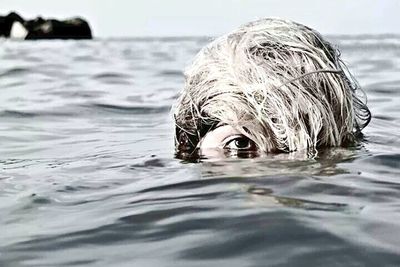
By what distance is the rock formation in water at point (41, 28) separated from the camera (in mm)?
84062

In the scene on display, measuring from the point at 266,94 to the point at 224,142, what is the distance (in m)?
0.41

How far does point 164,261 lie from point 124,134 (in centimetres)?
419

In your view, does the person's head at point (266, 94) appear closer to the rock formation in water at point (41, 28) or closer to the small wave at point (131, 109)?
the small wave at point (131, 109)

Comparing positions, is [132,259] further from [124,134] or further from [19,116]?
[19,116]

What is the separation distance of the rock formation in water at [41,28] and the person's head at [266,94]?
78.9m

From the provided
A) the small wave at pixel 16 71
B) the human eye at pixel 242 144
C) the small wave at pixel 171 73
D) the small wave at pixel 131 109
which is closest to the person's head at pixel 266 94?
the human eye at pixel 242 144

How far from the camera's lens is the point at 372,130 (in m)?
6.19

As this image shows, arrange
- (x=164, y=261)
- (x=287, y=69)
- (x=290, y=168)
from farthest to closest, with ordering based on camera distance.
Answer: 1. (x=287, y=69)
2. (x=290, y=168)
3. (x=164, y=261)

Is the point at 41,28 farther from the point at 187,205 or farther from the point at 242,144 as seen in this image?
the point at 187,205

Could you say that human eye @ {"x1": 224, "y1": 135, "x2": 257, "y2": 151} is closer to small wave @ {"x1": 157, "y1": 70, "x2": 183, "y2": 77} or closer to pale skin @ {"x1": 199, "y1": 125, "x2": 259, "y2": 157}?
pale skin @ {"x1": 199, "y1": 125, "x2": 259, "y2": 157}

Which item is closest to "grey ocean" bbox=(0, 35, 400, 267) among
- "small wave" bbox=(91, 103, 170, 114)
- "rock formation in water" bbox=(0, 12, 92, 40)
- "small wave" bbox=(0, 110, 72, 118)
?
"small wave" bbox=(0, 110, 72, 118)

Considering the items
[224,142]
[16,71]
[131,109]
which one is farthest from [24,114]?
[16,71]

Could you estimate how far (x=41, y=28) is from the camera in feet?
287

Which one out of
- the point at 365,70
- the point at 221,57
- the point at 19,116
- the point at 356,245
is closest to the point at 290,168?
the point at 221,57
